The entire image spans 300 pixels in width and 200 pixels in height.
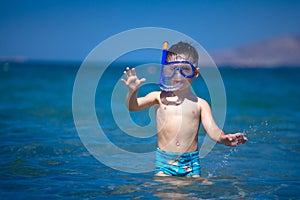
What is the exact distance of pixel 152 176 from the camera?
177 inches

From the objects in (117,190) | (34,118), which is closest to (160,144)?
(117,190)

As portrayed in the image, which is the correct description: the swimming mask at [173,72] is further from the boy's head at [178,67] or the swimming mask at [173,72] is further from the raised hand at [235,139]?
the raised hand at [235,139]

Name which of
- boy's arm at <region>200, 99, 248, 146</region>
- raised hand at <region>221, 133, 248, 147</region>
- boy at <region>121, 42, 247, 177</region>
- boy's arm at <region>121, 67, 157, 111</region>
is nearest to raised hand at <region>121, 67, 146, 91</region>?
boy's arm at <region>121, 67, 157, 111</region>

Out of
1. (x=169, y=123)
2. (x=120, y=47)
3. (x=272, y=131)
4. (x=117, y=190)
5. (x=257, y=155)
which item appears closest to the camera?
(x=117, y=190)

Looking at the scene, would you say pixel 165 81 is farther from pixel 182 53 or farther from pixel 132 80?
pixel 132 80

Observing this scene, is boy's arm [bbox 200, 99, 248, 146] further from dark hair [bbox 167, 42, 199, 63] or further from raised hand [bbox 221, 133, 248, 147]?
dark hair [bbox 167, 42, 199, 63]

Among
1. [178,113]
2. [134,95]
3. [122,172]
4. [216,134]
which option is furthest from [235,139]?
[122,172]

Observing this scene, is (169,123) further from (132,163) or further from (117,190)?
(132,163)

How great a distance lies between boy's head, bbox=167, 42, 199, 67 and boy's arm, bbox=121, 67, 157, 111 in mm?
423

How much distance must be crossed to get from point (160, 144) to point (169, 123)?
265 millimetres

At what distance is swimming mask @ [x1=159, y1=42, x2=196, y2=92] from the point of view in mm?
4242

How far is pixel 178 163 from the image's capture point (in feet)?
14.2

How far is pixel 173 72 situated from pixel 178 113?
0.41 metres

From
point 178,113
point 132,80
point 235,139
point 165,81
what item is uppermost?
point 165,81
